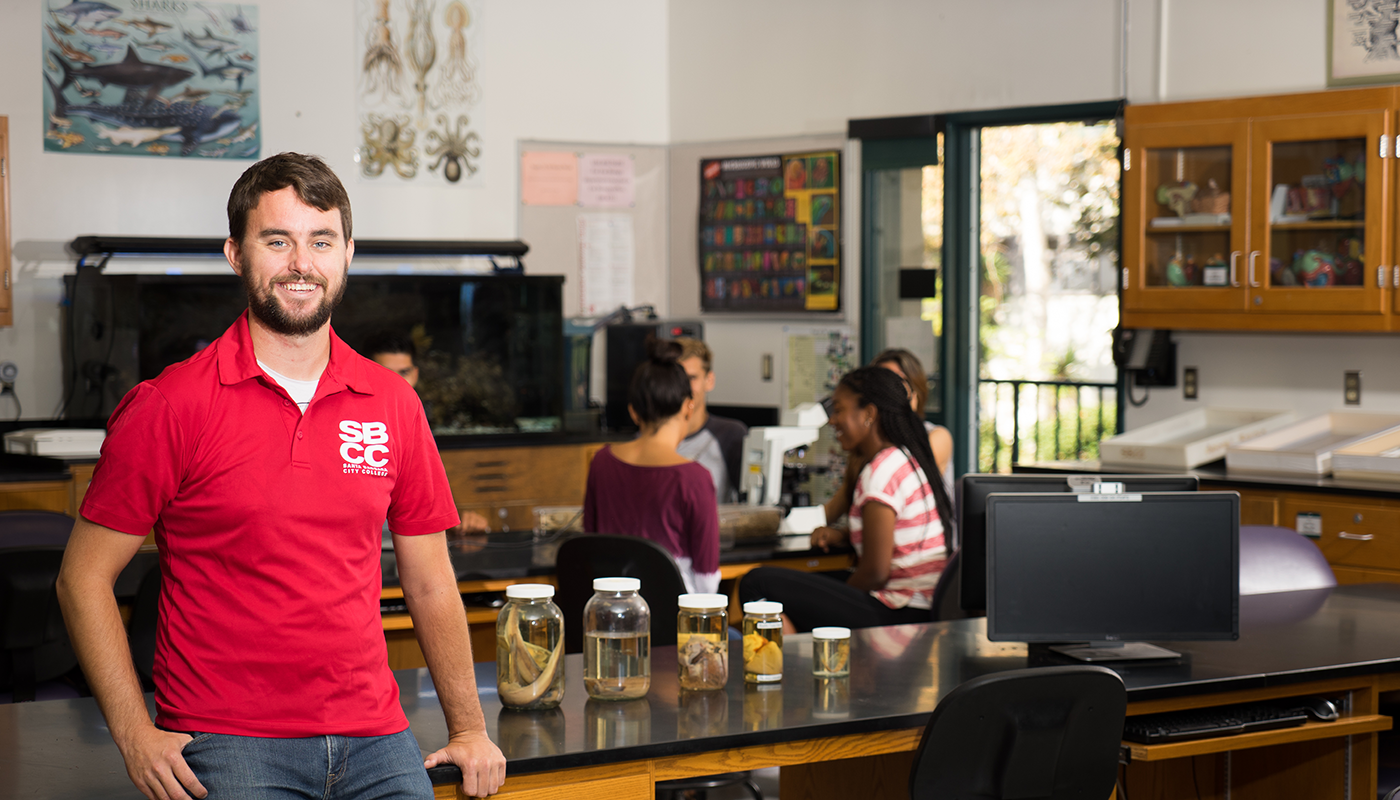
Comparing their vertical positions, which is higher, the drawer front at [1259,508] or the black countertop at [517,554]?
the drawer front at [1259,508]

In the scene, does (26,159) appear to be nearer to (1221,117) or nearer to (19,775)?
(19,775)

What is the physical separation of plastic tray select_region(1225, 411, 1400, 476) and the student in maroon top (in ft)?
7.02

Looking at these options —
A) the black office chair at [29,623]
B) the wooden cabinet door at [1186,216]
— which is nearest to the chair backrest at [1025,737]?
the black office chair at [29,623]

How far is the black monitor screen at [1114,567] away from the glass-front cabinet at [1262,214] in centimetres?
232

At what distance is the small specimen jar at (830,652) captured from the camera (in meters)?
2.32

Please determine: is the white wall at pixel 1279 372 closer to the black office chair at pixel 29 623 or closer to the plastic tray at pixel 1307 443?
the plastic tray at pixel 1307 443

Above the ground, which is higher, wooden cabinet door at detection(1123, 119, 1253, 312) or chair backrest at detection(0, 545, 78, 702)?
wooden cabinet door at detection(1123, 119, 1253, 312)

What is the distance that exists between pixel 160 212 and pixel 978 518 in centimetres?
419

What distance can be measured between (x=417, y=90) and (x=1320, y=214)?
3854mm

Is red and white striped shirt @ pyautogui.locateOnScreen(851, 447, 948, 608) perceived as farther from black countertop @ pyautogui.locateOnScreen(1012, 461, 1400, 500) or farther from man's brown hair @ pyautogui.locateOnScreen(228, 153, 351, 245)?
man's brown hair @ pyautogui.locateOnScreen(228, 153, 351, 245)

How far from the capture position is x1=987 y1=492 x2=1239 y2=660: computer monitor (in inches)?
97.2

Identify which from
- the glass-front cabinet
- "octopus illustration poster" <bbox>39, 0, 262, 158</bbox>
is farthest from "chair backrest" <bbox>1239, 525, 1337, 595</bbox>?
"octopus illustration poster" <bbox>39, 0, 262, 158</bbox>

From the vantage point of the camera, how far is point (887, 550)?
346 cm

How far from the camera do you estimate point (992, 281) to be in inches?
237
